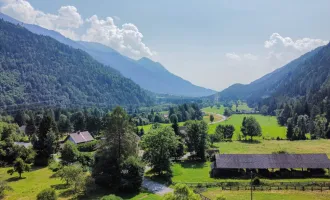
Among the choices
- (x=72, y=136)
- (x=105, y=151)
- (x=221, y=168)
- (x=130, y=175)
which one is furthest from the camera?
(x=72, y=136)

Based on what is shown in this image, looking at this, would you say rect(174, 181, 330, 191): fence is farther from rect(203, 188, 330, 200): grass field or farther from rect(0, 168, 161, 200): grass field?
rect(0, 168, 161, 200): grass field

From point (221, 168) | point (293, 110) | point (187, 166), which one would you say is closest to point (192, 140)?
point (187, 166)

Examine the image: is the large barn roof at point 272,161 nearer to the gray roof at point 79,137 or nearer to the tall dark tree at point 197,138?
the tall dark tree at point 197,138

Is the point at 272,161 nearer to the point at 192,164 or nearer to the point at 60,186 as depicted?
the point at 192,164

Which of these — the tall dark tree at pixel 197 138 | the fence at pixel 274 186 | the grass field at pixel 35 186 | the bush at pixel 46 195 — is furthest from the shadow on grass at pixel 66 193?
the tall dark tree at pixel 197 138

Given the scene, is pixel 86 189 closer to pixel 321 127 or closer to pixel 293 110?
pixel 321 127

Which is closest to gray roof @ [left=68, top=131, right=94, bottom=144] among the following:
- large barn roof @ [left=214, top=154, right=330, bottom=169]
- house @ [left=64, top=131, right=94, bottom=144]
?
house @ [left=64, top=131, right=94, bottom=144]

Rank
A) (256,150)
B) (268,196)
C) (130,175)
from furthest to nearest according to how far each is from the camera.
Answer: (256,150) < (130,175) < (268,196)
